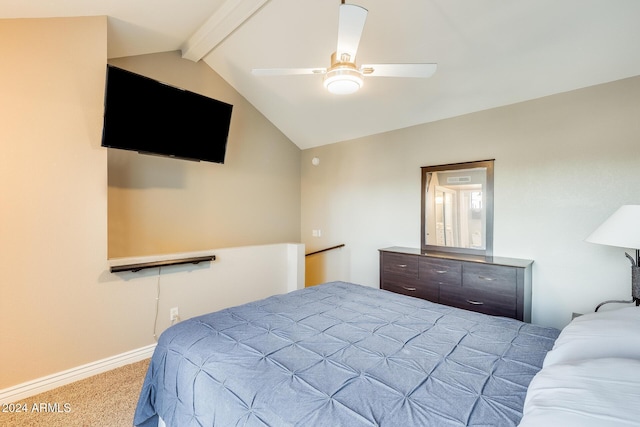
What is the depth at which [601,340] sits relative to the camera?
1.04 metres

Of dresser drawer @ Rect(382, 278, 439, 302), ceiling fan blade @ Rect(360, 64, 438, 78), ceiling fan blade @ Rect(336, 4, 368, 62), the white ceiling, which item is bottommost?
dresser drawer @ Rect(382, 278, 439, 302)

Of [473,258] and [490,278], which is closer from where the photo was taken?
[490,278]

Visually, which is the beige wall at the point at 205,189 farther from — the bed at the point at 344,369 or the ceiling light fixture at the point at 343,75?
the ceiling light fixture at the point at 343,75

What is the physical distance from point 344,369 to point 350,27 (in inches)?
69.5

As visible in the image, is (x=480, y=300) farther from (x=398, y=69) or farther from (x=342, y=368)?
(x=398, y=69)

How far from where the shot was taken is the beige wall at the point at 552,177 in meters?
2.43

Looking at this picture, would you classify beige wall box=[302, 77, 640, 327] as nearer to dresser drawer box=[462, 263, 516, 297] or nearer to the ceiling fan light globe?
dresser drawer box=[462, 263, 516, 297]

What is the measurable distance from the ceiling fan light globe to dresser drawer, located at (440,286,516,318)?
221 centimetres

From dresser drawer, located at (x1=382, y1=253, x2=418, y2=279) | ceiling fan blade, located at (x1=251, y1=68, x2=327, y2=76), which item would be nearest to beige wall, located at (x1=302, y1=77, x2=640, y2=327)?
dresser drawer, located at (x1=382, y1=253, x2=418, y2=279)

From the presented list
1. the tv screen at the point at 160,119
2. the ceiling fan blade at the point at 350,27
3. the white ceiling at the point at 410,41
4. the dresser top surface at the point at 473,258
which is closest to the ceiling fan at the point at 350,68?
the ceiling fan blade at the point at 350,27

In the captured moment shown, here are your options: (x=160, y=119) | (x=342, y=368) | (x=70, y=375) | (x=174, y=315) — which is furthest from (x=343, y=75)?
(x=70, y=375)

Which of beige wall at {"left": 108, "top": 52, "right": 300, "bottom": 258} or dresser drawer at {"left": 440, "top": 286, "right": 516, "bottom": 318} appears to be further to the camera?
beige wall at {"left": 108, "top": 52, "right": 300, "bottom": 258}

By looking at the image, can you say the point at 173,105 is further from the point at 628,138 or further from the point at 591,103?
the point at 628,138

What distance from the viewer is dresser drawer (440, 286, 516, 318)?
2.59 m
